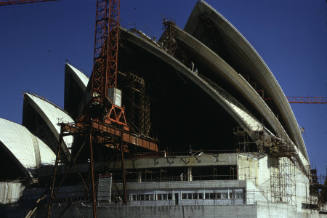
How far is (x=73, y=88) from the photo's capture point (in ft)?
237

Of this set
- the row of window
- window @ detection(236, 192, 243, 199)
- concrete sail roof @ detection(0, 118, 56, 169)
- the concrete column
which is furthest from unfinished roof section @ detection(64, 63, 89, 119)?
window @ detection(236, 192, 243, 199)

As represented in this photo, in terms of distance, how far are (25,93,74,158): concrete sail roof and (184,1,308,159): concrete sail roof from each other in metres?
23.8

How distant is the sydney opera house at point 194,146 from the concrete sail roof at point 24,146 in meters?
0.18

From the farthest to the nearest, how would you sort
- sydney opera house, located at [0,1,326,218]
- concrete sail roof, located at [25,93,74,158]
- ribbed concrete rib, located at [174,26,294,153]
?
1. concrete sail roof, located at [25,93,74,158]
2. ribbed concrete rib, located at [174,26,294,153]
3. sydney opera house, located at [0,1,326,218]

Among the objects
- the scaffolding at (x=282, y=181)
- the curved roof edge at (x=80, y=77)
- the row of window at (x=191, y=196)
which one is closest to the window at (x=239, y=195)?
the row of window at (x=191, y=196)

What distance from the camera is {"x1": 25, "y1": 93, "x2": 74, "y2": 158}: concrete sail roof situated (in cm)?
6425

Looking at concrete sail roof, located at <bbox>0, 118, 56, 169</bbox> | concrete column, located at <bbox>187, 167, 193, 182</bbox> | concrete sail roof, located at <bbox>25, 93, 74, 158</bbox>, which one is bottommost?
concrete column, located at <bbox>187, 167, 193, 182</bbox>

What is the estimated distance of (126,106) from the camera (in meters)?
57.4

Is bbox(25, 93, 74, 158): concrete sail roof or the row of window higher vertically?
bbox(25, 93, 74, 158): concrete sail roof

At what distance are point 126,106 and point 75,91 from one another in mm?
17412

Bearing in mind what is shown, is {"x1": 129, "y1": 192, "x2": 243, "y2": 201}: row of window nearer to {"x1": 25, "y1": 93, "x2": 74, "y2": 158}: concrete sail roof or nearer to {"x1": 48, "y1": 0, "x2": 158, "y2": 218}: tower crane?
{"x1": 48, "y1": 0, "x2": 158, "y2": 218}: tower crane

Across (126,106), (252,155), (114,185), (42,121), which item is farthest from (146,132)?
(42,121)

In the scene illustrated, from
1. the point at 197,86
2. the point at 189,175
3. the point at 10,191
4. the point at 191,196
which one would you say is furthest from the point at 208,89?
the point at 10,191

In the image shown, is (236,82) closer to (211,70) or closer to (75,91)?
(211,70)
